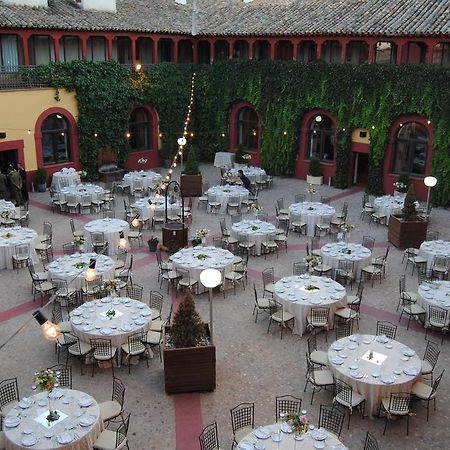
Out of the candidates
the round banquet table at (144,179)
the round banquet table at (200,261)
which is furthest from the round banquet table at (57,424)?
the round banquet table at (144,179)

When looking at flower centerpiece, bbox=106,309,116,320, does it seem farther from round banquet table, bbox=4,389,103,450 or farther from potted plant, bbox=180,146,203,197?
potted plant, bbox=180,146,203,197

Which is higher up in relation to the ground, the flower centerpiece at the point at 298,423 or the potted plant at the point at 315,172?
the potted plant at the point at 315,172

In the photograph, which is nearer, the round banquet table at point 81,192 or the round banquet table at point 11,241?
the round banquet table at point 11,241

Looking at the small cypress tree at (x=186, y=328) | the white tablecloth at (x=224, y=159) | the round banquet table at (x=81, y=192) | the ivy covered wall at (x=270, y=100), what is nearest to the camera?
the small cypress tree at (x=186, y=328)

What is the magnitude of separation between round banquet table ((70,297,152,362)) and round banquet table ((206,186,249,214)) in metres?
10.4

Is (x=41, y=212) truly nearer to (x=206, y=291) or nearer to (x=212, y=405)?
(x=206, y=291)

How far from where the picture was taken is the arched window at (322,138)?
28.7 metres

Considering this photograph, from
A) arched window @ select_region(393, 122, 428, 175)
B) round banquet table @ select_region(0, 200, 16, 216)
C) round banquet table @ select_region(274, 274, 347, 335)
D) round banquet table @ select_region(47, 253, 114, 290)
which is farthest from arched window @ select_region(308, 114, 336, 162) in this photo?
round banquet table @ select_region(47, 253, 114, 290)

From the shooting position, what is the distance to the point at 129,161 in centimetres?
3095

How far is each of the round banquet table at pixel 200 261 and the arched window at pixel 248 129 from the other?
16.4 m

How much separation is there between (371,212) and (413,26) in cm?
828

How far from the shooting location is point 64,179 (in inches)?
1014

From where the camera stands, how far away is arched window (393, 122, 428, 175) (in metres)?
25.5

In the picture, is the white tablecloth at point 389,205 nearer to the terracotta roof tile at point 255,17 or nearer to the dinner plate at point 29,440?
the terracotta roof tile at point 255,17
